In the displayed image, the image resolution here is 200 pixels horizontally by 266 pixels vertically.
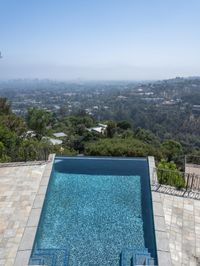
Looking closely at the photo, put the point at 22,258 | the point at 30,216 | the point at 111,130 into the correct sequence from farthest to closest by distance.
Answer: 1. the point at 111,130
2. the point at 30,216
3. the point at 22,258

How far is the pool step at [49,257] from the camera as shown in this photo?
20.4ft

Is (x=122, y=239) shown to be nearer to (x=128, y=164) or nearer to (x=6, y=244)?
(x=6, y=244)

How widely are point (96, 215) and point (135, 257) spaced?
7.39 feet

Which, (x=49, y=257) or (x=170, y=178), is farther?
(x=170, y=178)

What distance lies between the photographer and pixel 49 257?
21.3 ft

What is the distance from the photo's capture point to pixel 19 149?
12.3 metres

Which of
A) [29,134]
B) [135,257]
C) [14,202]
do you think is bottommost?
[29,134]

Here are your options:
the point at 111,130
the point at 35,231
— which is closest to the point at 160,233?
the point at 35,231

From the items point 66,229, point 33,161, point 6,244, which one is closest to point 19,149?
point 33,161

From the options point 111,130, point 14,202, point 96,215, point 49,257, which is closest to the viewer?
point 49,257

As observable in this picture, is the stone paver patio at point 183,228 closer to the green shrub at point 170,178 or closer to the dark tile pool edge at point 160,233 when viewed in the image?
the dark tile pool edge at point 160,233

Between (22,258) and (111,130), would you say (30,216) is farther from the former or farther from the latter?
(111,130)

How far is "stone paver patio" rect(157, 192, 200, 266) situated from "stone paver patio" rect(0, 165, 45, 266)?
355cm

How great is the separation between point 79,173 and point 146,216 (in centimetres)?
399
